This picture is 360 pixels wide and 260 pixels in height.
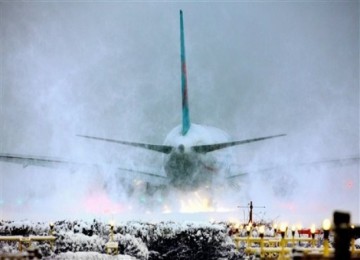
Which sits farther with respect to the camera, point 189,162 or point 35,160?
point 35,160

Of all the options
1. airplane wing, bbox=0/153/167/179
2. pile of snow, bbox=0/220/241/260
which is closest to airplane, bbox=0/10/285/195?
airplane wing, bbox=0/153/167/179

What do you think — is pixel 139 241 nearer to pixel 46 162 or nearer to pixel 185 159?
pixel 185 159

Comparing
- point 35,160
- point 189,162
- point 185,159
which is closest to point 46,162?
point 35,160

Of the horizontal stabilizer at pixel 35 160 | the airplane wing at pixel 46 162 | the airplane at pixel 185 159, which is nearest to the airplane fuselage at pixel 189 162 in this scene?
the airplane at pixel 185 159

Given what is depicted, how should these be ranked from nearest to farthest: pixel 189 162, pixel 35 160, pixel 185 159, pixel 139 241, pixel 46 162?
pixel 139 241
pixel 185 159
pixel 189 162
pixel 35 160
pixel 46 162

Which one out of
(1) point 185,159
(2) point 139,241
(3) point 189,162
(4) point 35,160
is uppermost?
(1) point 185,159

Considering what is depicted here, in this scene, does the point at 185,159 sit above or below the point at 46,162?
above

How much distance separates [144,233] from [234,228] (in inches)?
144

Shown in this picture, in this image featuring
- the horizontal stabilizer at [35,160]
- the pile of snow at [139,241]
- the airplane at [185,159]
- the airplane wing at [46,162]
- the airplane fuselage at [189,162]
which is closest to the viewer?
the pile of snow at [139,241]

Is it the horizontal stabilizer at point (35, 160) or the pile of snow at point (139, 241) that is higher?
the horizontal stabilizer at point (35, 160)

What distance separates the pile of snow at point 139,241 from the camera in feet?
49.6

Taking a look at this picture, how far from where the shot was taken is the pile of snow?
15117 mm

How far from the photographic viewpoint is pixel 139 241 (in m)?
17.1

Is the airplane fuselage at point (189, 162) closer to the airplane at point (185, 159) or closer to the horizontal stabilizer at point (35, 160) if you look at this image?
the airplane at point (185, 159)
